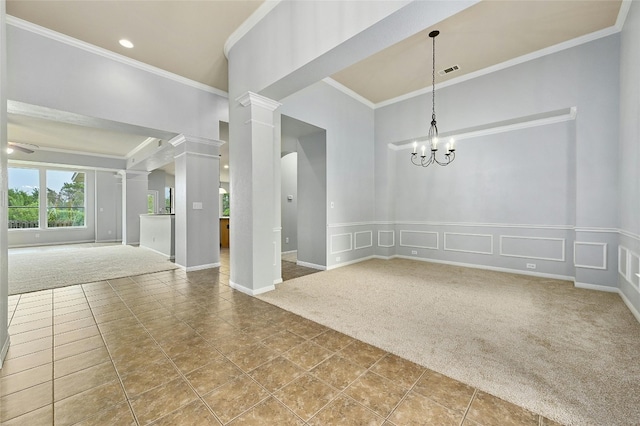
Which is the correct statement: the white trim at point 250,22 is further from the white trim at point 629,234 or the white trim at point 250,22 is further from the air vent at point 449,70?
the white trim at point 629,234

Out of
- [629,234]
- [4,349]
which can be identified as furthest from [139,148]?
[629,234]

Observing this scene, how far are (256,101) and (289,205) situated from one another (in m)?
4.28

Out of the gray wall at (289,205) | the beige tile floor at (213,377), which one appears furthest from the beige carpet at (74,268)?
the gray wall at (289,205)

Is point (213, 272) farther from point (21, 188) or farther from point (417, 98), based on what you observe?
point (21, 188)

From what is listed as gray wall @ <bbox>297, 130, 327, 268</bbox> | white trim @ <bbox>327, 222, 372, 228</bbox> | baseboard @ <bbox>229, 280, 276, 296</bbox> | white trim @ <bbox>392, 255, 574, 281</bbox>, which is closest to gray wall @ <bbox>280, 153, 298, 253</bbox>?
gray wall @ <bbox>297, 130, 327, 268</bbox>

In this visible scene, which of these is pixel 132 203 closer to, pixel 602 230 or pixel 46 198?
pixel 46 198

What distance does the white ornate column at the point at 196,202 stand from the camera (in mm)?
4816

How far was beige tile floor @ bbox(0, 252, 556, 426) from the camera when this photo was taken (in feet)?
4.68

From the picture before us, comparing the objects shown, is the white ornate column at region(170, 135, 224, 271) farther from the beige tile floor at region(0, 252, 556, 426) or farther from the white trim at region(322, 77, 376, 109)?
the white trim at region(322, 77, 376, 109)

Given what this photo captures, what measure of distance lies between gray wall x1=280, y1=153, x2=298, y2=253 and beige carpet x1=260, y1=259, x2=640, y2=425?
3152 millimetres

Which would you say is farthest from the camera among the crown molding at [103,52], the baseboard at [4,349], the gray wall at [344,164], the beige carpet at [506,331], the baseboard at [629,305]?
the gray wall at [344,164]

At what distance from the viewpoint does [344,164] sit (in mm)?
5512

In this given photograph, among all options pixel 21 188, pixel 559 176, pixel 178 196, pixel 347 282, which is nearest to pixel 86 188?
pixel 21 188

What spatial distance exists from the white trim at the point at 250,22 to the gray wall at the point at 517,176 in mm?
3675
